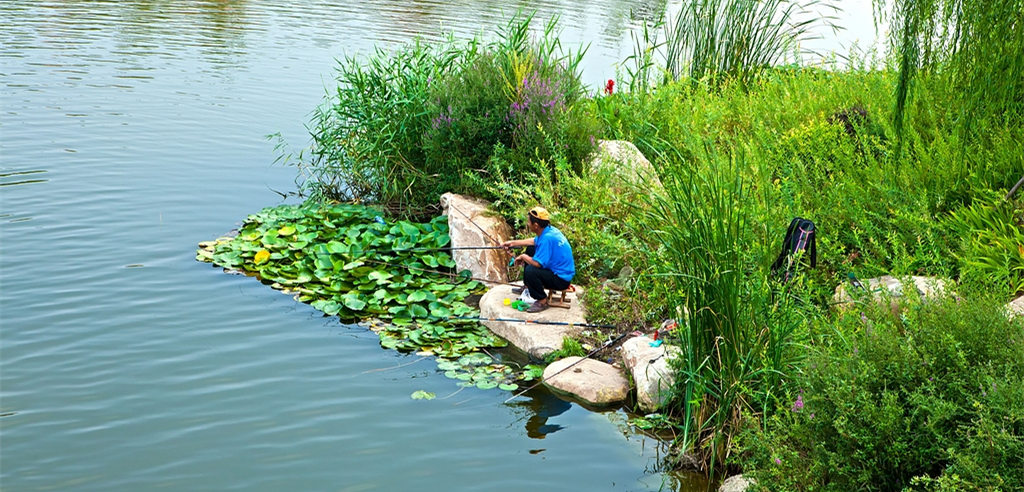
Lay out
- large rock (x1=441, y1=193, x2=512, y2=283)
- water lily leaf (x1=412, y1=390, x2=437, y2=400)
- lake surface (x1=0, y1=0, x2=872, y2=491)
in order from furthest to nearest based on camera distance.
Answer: large rock (x1=441, y1=193, x2=512, y2=283), water lily leaf (x1=412, y1=390, x2=437, y2=400), lake surface (x1=0, y1=0, x2=872, y2=491)

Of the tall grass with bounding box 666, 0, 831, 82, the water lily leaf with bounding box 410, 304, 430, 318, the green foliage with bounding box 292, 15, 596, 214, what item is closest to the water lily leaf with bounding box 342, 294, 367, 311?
the water lily leaf with bounding box 410, 304, 430, 318

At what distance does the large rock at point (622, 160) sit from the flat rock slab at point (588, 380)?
7.38 feet

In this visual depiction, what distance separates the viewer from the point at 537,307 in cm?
784

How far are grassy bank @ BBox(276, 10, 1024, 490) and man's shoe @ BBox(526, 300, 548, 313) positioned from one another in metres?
0.54

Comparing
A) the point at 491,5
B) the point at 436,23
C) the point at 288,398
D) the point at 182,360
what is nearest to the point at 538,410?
the point at 288,398

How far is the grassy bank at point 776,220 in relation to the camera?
438 cm

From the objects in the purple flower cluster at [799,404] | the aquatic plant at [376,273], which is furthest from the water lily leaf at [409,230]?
the purple flower cluster at [799,404]

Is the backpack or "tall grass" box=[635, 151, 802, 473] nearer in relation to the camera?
"tall grass" box=[635, 151, 802, 473]

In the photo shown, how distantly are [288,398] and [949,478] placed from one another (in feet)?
14.0

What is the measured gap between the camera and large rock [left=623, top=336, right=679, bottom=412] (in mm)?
6250

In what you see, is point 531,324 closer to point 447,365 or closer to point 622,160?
point 447,365

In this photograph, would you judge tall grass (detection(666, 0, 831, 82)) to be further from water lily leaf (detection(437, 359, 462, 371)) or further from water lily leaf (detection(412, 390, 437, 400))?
water lily leaf (detection(412, 390, 437, 400))

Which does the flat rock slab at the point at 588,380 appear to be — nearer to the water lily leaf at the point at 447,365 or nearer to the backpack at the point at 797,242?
the water lily leaf at the point at 447,365

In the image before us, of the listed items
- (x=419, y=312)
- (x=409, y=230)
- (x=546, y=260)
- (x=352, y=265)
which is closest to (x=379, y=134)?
(x=409, y=230)
